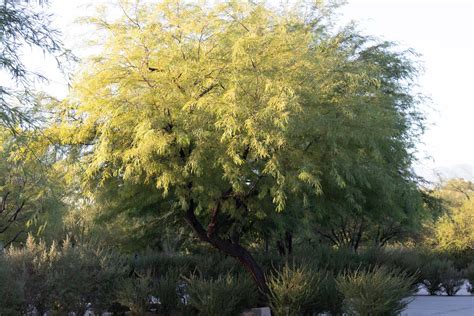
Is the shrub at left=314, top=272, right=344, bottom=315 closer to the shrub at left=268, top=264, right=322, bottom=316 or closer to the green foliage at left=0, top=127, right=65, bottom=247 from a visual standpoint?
the shrub at left=268, top=264, right=322, bottom=316

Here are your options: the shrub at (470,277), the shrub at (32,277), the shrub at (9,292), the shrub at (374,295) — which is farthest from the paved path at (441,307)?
the shrub at (9,292)

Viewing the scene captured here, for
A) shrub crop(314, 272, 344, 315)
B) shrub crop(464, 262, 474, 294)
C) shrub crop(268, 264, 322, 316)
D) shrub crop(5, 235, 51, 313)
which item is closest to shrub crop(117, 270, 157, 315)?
shrub crop(5, 235, 51, 313)

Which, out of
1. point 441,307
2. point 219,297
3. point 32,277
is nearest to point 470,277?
point 441,307

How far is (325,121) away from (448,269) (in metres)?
16.5

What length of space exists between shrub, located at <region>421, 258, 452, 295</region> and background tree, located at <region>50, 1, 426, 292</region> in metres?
12.1

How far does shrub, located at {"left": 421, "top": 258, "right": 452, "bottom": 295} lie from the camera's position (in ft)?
93.6

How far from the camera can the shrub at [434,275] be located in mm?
28516

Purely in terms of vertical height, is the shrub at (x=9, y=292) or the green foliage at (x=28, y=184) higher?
the green foliage at (x=28, y=184)

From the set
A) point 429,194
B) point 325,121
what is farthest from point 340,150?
point 429,194

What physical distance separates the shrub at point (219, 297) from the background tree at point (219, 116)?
1015mm

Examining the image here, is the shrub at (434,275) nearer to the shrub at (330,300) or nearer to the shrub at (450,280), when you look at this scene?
the shrub at (450,280)

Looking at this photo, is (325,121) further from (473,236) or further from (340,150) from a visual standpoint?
(473,236)

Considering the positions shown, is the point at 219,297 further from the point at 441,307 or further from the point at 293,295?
the point at 441,307

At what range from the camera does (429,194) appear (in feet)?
88.9
